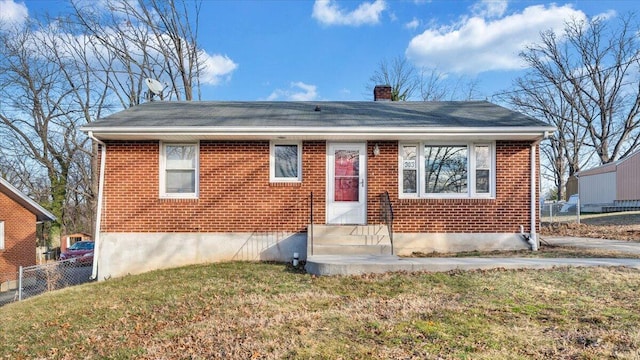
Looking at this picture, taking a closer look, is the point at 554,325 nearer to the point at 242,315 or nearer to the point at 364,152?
the point at 242,315

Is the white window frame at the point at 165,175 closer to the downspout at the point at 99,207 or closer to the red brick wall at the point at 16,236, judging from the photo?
the downspout at the point at 99,207

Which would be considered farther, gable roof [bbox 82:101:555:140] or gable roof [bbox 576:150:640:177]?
gable roof [bbox 576:150:640:177]

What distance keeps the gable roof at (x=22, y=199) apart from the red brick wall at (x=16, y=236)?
142 millimetres

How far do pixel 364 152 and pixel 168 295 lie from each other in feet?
16.8

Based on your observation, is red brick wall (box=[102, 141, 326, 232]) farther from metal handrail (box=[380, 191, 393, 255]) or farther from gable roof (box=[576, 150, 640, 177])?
gable roof (box=[576, 150, 640, 177])

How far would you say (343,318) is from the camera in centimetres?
510

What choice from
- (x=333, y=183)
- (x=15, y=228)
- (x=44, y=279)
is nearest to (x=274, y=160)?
(x=333, y=183)

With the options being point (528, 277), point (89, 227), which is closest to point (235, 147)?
point (528, 277)

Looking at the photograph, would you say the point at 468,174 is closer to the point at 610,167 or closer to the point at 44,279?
the point at 44,279

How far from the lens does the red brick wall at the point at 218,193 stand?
9297 millimetres

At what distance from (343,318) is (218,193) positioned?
204 inches

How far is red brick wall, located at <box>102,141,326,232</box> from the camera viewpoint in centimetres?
930

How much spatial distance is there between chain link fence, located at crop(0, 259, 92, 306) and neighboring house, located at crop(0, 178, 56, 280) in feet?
1.63

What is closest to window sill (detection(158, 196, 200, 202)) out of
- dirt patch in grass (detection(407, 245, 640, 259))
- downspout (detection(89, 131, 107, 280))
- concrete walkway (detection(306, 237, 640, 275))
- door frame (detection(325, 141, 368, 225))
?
downspout (detection(89, 131, 107, 280))
